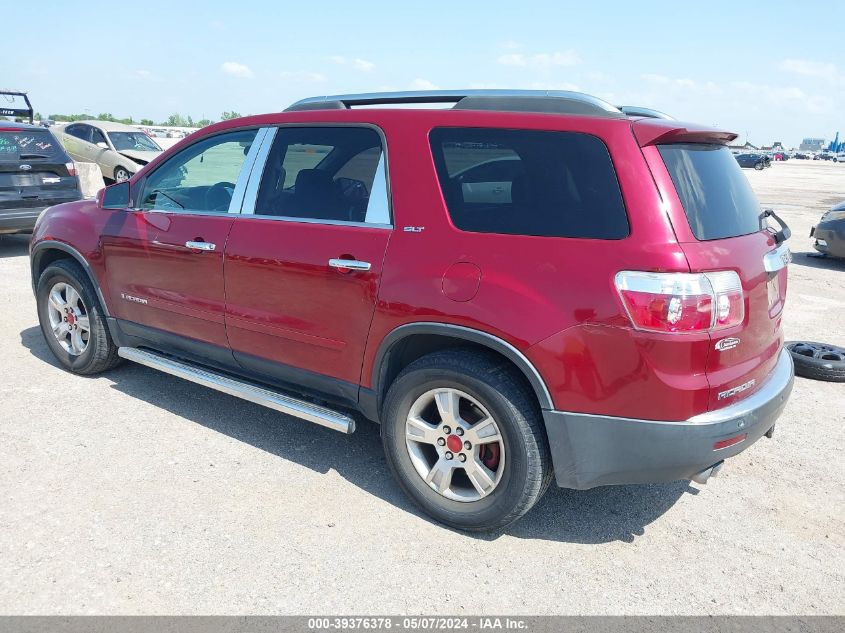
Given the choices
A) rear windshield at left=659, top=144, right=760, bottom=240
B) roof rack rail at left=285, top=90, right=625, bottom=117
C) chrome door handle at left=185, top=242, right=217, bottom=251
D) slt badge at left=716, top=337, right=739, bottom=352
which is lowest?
slt badge at left=716, top=337, right=739, bottom=352

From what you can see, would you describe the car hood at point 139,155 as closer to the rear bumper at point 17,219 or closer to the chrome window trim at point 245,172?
the rear bumper at point 17,219

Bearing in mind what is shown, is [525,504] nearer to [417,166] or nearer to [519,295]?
[519,295]

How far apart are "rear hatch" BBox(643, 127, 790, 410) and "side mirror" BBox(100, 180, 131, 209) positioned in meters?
3.36

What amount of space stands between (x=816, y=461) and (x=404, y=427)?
2.40 m

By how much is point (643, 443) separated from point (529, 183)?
1158mm

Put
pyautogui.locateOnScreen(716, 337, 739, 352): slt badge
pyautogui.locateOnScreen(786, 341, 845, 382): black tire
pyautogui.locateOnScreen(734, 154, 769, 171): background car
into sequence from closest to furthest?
pyautogui.locateOnScreen(716, 337, 739, 352): slt badge → pyautogui.locateOnScreen(786, 341, 845, 382): black tire → pyautogui.locateOnScreen(734, 154, 769, 171): background car

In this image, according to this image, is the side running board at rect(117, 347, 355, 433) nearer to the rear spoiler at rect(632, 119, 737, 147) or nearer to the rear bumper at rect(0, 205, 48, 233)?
the rear spoiler at rect(632, 119, 737, 147)

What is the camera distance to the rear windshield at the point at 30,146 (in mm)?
8578

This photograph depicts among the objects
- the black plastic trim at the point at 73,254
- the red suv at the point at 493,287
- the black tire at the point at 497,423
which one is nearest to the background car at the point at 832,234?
the red suv at the point at 493,287

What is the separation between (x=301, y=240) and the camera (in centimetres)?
340

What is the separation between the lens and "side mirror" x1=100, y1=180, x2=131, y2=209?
4.41 metres

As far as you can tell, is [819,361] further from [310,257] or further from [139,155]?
[139,155]

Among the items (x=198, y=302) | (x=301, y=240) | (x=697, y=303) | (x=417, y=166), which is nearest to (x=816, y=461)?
(x=697, y=303)

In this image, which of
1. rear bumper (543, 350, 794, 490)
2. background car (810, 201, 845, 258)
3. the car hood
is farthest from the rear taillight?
the car hood
